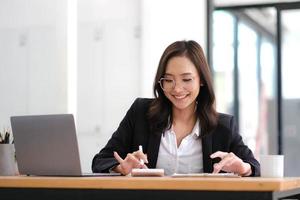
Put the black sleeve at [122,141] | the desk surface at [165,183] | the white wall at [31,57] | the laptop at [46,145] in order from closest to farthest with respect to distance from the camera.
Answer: the desk surface at [165,183], the laptop at [46,145], the black sleeve at [122,141], the white wall at [31,57]

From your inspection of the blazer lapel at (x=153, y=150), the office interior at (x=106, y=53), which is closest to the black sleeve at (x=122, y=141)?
the blazer lapel at (x=153, y=150)

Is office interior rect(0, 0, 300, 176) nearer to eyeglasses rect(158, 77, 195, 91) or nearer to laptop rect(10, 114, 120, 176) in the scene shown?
eyeglasses rect(158, 77, 195, 91)

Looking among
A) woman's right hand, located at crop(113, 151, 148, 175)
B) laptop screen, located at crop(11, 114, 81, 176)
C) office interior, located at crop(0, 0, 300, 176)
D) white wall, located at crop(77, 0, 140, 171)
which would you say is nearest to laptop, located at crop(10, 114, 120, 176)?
laptop screen, located at crop(11, 114, 81, 176)

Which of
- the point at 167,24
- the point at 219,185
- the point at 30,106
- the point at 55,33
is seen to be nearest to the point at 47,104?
the point at 30,106

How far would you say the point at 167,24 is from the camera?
6.20m

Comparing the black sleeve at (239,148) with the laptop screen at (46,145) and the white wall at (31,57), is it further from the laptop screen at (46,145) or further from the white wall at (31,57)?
the white wall at (31,57)

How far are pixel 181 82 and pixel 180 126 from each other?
0.68ft

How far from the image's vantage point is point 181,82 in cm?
273

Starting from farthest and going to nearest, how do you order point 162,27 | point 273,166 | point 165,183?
point 162,27, point 273,166, point 165,183

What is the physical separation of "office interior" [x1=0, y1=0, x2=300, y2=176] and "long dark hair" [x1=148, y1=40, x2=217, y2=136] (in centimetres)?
331

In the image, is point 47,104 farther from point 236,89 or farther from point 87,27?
point 236,89

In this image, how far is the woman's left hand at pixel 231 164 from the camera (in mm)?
2316

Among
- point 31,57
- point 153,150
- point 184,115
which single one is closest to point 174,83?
point 184,115

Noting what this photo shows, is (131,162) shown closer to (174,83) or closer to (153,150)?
(153,150)
